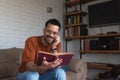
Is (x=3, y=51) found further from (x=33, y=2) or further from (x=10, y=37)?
(x=33, y=2)

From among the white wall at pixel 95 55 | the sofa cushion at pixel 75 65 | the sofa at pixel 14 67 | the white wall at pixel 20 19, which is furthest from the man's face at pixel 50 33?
the white wall at pixel 95 55

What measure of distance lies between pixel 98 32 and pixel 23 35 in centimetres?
167

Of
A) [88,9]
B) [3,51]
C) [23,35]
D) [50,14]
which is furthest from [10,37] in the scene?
[88,9]

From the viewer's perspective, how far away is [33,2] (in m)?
3.89

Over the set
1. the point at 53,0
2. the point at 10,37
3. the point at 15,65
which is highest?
the point at 53,0

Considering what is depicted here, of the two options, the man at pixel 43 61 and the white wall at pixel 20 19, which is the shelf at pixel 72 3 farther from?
the man at pixel 43 61

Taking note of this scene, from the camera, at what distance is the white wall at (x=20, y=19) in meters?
3.33

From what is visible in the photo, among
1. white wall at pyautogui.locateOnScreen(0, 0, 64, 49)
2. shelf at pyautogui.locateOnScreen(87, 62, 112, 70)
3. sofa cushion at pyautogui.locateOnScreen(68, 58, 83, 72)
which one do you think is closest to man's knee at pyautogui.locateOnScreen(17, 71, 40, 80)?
sofa cushion at pyautogui.locateOnScreen(68, 58, 83, 72)

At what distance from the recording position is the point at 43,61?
1.51 m

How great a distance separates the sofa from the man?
796 millimetres

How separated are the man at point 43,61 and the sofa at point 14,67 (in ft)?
2.61

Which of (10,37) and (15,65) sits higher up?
(10,37)

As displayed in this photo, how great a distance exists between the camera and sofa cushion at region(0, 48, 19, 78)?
2490 millimetres

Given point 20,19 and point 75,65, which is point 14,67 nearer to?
point 75,65
